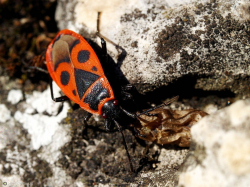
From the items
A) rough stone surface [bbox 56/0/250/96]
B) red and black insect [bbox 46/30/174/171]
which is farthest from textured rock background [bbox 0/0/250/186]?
red and black insect [bbox 46/30/174/171]

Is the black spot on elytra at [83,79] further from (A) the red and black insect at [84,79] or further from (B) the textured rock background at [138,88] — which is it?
(B) the textured rock background at [138,88]

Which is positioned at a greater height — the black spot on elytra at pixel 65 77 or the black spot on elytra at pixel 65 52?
the black spot on elytra at pixel 65 52

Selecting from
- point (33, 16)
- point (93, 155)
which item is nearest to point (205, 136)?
point (93, 155)

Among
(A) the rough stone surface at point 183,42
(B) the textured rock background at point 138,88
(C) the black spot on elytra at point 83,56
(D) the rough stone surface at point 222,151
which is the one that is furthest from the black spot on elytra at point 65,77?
(D) the rough stone surface at point 222,151

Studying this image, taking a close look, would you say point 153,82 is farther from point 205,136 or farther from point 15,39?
point 15,39

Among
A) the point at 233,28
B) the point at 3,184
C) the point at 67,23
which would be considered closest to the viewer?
the point at 233,28

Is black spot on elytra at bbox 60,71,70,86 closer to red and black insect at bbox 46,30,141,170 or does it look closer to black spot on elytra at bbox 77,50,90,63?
red and black insect at bbox 46,30,141,170

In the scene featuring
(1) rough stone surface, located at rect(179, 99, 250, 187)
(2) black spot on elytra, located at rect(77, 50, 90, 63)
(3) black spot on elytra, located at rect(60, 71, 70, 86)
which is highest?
(2) black spot on elytra, located at rect(77, 50, 90, 63)
